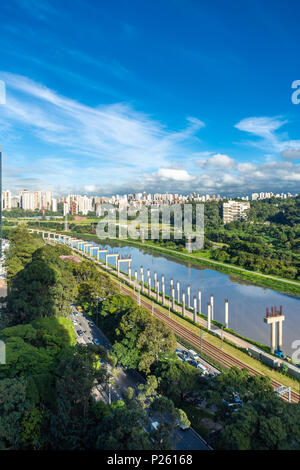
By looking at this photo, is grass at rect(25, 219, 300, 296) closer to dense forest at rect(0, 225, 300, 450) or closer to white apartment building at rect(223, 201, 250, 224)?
dense forest at rect(0, 225, 300, 450)

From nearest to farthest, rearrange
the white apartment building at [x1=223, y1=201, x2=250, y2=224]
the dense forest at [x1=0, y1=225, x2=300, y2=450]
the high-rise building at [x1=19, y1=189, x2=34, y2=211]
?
the dense forest at [x1=0, y1=225, x2=300, y2=450], the white apartment building at [x1=223, y1=201, x2=250, y2=224], the high-rise building at [x1=19, y1=189, x2=34, y2=211]

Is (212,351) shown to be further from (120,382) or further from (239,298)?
(239,298)

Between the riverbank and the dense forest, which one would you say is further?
the riverbank

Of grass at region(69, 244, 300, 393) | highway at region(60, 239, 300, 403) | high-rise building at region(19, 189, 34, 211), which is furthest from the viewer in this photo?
high-rise building at region(19, 189, 34, 211)

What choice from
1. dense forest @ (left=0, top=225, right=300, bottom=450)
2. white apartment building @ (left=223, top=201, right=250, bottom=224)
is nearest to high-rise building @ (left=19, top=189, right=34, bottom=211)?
white apartment building @ (left=223, top=201, right=250, bottom=224)

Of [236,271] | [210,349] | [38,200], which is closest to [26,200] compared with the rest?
[38,200]

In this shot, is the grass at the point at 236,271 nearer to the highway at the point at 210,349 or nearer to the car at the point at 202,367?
the highway at the point at 210,349

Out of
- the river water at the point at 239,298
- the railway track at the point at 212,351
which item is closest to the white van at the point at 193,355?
→ the railway track at the point at 212,351
